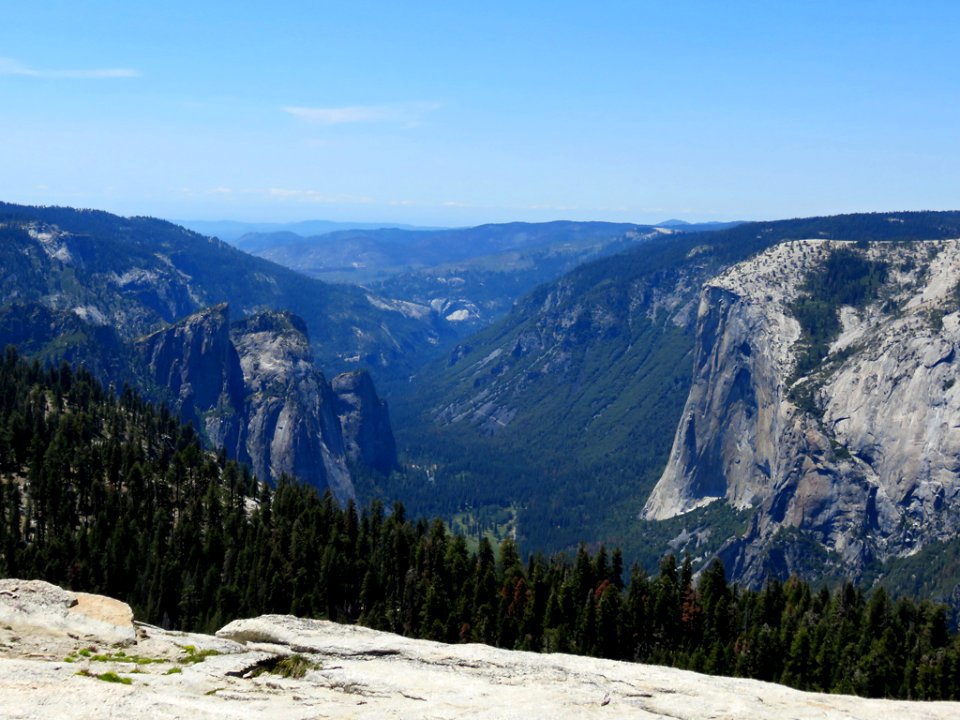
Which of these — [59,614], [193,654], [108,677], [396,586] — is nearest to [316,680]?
[193,654]

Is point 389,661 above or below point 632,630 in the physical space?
above

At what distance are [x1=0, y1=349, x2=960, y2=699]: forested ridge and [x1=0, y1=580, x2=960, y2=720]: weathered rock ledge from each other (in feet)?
208

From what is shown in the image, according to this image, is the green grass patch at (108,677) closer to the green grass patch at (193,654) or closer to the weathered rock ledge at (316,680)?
the weathered rock ledge at (316,680)

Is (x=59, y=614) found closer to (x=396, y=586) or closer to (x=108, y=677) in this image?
(x=108, y=677)

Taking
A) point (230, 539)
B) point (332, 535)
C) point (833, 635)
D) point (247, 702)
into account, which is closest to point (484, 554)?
point (332, 535)

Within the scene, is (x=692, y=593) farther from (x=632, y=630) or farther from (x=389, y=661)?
(x=389, y=661)

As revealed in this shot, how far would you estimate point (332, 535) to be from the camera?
137000mm

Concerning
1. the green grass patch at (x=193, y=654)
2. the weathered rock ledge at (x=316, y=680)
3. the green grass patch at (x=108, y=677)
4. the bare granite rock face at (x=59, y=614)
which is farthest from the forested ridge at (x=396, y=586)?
the green grass patch at (x=108, y=677)

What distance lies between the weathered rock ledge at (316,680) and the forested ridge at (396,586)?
6352cm

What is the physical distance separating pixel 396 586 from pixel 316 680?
8747 cm

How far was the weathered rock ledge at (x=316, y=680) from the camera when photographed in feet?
127

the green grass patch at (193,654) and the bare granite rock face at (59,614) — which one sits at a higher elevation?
the bare granite rock face at (59,614)

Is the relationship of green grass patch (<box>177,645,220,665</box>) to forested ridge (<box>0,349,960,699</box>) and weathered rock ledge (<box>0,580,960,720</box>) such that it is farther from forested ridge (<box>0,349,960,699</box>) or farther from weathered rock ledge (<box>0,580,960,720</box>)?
forested ridge (<box>0,349,960,699</box>)

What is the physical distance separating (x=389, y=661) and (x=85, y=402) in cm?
15400
